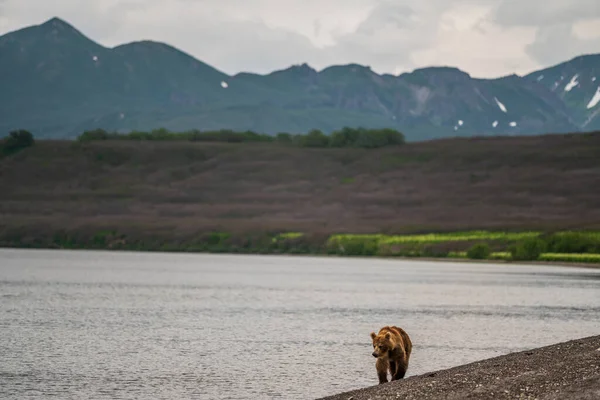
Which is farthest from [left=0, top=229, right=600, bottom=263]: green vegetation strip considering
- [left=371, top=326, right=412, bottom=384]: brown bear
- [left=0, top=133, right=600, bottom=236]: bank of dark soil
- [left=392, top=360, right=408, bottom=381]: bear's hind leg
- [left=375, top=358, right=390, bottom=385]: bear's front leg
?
[left=375, top=358, right=390, bottom=385]: bear's front leg

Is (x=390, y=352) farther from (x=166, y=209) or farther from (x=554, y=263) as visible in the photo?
(x=166, y=209)

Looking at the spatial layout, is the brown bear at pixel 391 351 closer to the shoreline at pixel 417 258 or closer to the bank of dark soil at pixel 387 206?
the shoreline at pixel 417 258

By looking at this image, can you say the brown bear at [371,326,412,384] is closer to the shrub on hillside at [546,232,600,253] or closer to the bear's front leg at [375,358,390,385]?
the bear's front leg at [375,358,390,385]

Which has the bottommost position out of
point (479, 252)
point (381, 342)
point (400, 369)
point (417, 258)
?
point (400, 369)

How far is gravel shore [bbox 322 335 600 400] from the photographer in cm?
2425

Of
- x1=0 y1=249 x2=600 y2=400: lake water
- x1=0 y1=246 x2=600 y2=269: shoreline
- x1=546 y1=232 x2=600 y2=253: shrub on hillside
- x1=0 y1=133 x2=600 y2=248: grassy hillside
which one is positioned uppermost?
x1=0 y1=133 x2=600 y2=248: grassy hillside

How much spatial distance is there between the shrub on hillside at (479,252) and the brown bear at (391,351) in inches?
4492

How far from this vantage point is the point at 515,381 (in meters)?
25.9

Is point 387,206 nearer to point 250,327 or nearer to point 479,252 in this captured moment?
point 479,252

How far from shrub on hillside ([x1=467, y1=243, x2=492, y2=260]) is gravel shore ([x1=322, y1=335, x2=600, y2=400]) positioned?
111552 mm

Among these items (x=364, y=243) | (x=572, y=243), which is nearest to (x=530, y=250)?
(x=572, y=243)

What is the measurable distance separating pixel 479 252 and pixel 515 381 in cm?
11729

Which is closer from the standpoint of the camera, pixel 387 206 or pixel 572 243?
pixel 572 243

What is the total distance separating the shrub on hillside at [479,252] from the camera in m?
142
